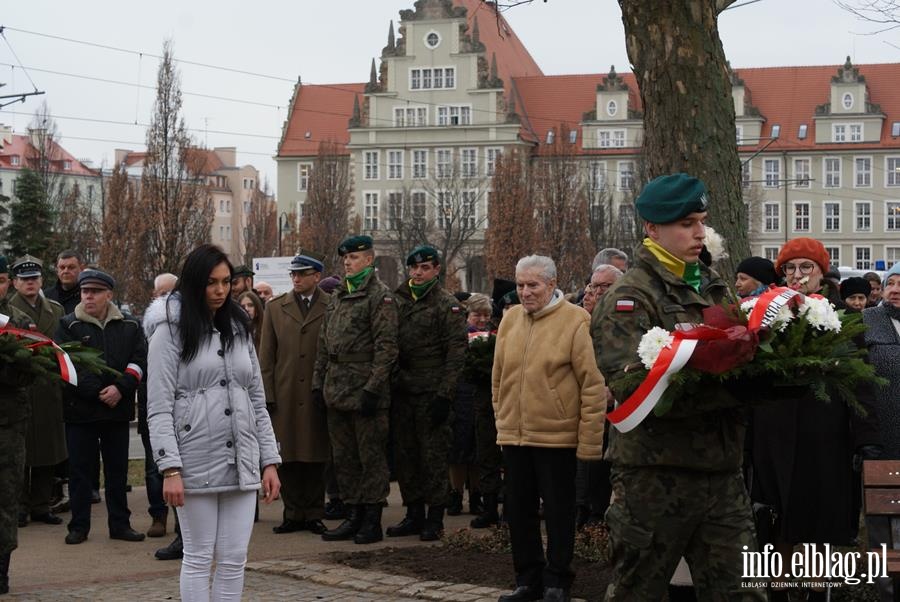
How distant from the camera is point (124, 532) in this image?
1109 cm

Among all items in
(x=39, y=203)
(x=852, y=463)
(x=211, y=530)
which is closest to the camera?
(x=211, y=530)

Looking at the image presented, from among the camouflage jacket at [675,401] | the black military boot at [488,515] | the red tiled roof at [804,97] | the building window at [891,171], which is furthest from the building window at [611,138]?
the camouflage jacket at [675,401]

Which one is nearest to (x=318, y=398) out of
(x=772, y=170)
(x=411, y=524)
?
(x=411, y=524)

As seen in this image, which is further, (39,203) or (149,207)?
(39,203)

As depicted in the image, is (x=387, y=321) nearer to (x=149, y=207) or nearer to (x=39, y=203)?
(x=149, y=207)

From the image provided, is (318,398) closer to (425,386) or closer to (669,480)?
(425,386)

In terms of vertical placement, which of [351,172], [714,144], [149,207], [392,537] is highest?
[351,172]

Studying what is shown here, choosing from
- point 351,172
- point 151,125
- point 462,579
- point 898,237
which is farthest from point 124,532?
point 898,237

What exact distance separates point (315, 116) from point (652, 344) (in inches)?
3772

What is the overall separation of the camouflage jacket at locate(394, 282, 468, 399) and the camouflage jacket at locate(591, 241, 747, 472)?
5222 millimetres

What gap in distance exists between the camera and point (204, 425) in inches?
257

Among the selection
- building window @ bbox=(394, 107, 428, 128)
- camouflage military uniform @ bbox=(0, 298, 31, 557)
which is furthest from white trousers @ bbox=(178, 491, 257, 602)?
building window @ bbox=(394, 107, 428, 128)

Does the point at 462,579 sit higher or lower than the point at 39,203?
lower

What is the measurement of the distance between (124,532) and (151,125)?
42.9m
